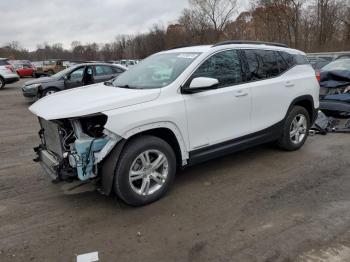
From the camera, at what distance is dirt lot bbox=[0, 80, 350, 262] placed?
337 centimetres

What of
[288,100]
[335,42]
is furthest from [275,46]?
[335,42]

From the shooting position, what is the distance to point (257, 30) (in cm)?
5228

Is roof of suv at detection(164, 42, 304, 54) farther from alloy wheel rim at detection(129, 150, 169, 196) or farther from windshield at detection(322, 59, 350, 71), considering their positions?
windshield at detection(322, 59, 350, 71)

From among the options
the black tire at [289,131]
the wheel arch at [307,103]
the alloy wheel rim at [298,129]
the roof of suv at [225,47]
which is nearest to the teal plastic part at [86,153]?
the roof of suv at [225,47]

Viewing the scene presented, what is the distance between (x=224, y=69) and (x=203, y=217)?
2073 millimetres

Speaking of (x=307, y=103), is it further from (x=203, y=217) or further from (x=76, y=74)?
(x=76, y=74)

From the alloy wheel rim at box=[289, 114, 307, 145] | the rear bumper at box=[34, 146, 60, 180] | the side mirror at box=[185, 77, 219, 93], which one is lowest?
the alloy wheel rim at box=[289, 114, 307, 145]

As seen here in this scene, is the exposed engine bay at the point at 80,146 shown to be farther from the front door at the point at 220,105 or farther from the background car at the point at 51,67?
the background car at the point at 51,67

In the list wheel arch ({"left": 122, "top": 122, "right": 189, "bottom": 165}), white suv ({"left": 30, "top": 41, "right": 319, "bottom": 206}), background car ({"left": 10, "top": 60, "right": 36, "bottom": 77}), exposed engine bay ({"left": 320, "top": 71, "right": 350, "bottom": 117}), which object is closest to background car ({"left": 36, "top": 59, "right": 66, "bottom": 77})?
background car ({"left": 10, "top": 60, "right": 36, "bottom": 77})

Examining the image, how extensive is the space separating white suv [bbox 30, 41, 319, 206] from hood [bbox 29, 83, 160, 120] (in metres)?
0.01

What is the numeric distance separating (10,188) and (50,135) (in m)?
1.14

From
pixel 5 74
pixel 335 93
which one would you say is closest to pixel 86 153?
pixel 335 93

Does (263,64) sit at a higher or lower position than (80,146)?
higher

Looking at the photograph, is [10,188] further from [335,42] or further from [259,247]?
[335,42]
